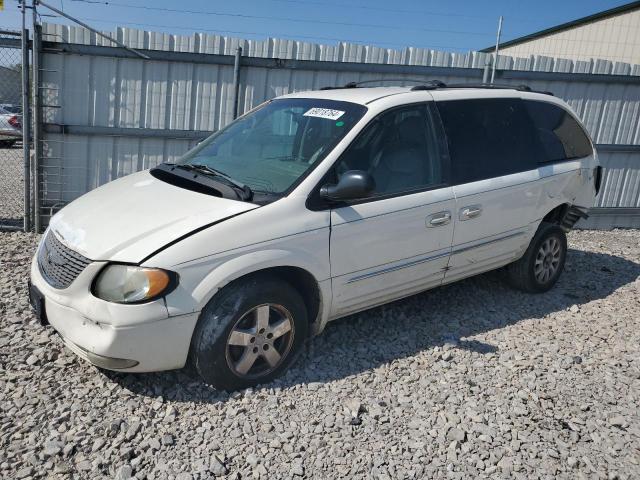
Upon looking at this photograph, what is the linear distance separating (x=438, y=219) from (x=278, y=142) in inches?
51.5

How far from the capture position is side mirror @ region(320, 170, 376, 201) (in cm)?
358

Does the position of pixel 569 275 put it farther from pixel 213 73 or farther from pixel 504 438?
pixel 213 73

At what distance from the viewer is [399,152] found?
414 centimetres

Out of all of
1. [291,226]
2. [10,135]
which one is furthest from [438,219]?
[10,135]

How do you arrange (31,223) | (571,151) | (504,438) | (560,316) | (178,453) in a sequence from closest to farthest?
(178,453)
(504,438)
(560,316)
(571,151)
(31,223)

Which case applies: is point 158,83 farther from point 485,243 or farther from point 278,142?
point 485,243

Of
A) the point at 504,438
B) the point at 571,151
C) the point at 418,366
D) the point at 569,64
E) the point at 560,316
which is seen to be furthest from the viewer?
the point at 569,64

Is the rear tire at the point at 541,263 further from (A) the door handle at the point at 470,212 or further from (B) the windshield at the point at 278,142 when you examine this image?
(B) the windshield at the point at 278,142

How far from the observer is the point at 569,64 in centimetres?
809

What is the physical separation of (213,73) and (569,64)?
4964mm

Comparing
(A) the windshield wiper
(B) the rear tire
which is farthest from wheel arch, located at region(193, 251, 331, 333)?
(B) the rear tire

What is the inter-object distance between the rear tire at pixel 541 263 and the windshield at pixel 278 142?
7.53 ft

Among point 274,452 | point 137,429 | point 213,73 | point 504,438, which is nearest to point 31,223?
point 213,73

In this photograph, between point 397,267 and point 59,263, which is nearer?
point 59,263
